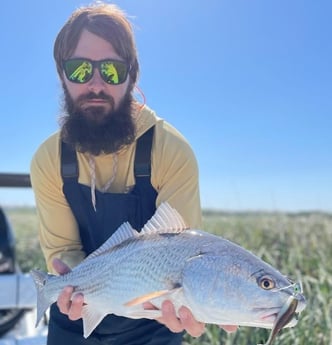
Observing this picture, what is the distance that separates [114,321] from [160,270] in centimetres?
83

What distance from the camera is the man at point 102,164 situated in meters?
2.85

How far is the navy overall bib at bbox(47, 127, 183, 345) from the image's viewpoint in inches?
112

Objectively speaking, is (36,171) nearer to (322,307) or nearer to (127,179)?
(127,179)

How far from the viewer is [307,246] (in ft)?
21.5

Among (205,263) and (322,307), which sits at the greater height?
(205,263)

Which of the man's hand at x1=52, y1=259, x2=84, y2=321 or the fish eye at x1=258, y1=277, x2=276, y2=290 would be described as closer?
the fish eye at x1=258, y1=277, x2=276, y2=290

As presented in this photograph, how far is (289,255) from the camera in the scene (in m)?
6.07

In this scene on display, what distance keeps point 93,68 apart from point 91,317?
4.05ft

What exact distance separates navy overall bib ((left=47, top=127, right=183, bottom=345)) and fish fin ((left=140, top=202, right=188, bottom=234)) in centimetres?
51

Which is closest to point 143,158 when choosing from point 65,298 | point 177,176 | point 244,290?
point 177,176

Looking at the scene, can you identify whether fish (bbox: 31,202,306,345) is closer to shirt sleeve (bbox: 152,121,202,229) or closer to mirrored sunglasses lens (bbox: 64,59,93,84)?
shirt sleeve (bbox: 152,121,202,229)

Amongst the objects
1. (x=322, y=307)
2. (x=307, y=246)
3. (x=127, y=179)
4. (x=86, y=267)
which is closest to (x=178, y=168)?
(x=127, y=179)

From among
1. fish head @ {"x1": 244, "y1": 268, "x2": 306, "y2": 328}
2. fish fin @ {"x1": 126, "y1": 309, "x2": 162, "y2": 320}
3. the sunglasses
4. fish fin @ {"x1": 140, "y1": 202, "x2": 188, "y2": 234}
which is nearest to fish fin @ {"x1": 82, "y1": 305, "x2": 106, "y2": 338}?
fish fin @ {"x1": 126, "y1": 309, "x2": 162, "y2": 320}

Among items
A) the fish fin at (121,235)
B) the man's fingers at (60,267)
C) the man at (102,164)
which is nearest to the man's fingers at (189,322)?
the fish fin at (121,235)
